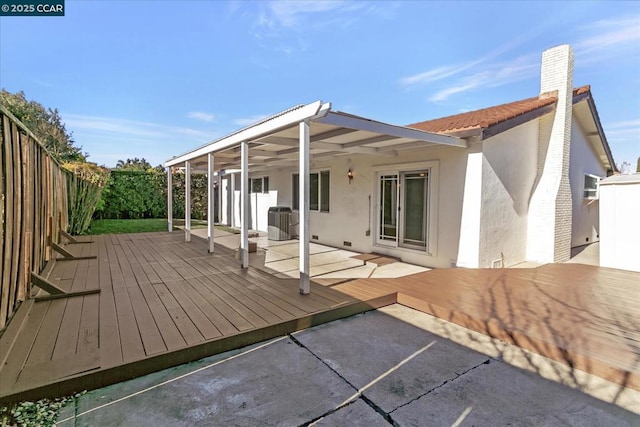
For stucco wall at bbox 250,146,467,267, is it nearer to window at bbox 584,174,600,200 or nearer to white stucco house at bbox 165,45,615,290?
white stucco house at bbox 165,45,615,290

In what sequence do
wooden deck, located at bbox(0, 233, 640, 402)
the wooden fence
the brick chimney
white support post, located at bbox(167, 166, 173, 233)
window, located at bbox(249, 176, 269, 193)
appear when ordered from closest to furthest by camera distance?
wooden deck, located at bbox(0, 233, 640, 402)
the wooden fence
the brick chimney
white support post, located at bbox(167, 166, 173, 233)
window, located at bbox(249, 176, 269, 193)

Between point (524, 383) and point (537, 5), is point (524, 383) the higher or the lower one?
the lower one

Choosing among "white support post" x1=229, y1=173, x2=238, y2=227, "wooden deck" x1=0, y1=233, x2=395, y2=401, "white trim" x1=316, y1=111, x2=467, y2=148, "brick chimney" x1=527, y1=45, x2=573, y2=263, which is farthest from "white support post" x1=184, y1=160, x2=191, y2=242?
"brick chimney" x1=527, y1=45, x2=573, y2=263

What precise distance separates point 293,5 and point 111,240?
333 inches

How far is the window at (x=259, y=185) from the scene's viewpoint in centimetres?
1236

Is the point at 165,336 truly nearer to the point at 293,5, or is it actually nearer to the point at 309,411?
the point at 309,411

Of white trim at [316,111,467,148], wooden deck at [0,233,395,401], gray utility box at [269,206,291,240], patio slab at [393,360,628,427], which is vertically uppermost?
white trim at [316,111,467,148]

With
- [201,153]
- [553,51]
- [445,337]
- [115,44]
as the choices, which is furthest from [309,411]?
[115,44]

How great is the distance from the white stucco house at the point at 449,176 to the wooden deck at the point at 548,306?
2.93 ft

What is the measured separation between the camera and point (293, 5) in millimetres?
8234

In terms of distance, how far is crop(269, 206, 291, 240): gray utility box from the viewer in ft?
32.4

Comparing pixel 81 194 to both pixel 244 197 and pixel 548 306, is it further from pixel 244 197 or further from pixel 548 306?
pixel 548 306

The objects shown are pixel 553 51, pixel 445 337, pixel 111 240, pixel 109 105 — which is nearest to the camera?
pixel 445 337

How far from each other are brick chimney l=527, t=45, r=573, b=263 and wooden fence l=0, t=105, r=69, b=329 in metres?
9.00
